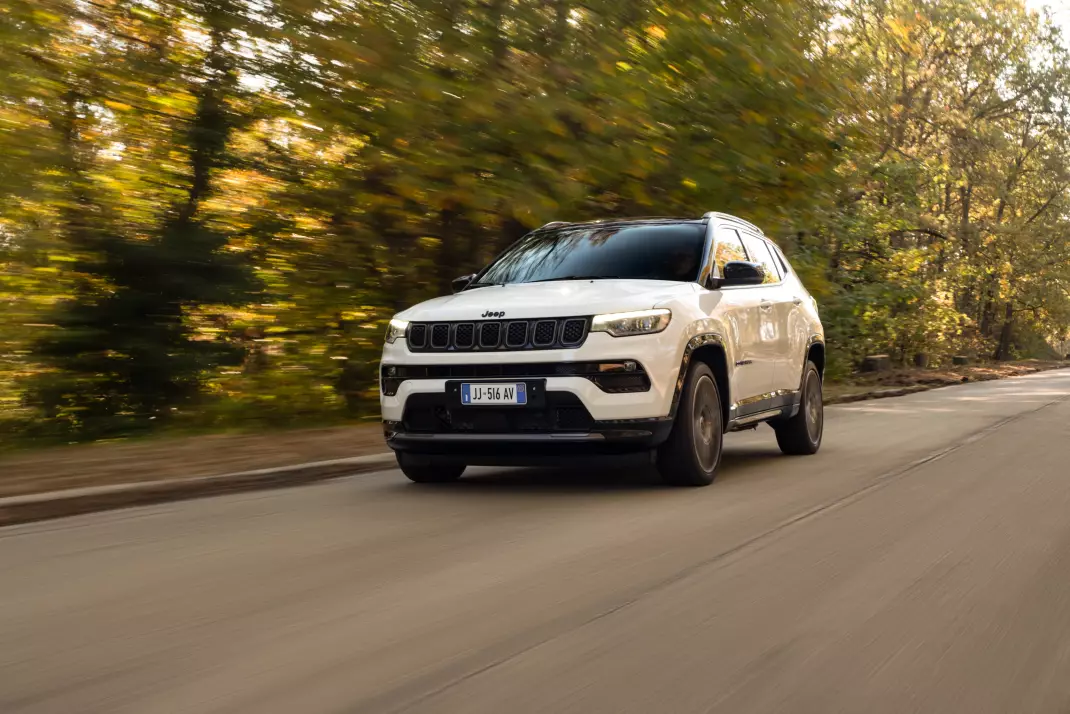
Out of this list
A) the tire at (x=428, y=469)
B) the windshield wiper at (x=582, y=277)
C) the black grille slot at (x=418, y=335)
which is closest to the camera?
the black grille slot at (x=418, y=335)

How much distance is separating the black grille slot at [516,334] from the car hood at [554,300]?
6cm

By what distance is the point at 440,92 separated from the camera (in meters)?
12.2

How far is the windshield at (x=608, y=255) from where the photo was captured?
29.0 ft

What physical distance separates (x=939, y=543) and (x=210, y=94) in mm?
8952

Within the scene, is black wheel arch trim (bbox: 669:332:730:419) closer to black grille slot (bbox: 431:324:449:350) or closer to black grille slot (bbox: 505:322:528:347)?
black grille slot (bbox: 505:322:528:347)

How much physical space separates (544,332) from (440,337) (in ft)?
2.36

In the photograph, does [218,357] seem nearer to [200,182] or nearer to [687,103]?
[200,182]

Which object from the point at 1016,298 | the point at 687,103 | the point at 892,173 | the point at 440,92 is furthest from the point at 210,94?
the point at 1016,298

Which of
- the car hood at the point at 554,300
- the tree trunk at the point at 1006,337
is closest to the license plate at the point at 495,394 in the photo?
the car hood at the point at 554,300

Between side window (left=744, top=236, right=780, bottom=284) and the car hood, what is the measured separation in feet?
6.10

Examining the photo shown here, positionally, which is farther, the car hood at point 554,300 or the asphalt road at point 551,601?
the car hood at point 554,300

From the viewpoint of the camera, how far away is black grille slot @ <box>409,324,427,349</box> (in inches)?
322

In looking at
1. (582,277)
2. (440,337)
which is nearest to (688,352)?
(582,277)

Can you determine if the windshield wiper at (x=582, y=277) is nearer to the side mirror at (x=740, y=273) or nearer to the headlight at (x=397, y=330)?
the side mirror at (x=740, y=273)
